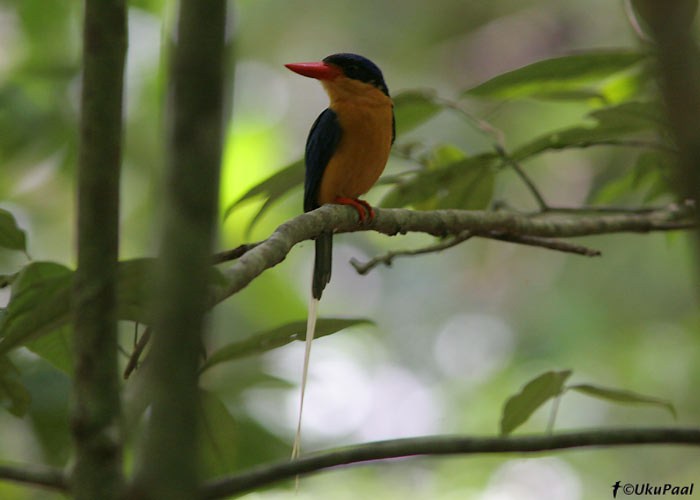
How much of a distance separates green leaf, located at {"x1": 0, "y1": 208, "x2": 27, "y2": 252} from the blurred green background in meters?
0.51

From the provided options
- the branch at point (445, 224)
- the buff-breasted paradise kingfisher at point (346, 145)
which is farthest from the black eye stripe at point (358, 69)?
the branch at point (445, 224)

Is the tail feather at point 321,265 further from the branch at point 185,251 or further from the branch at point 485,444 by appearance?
the branch at point 185,251

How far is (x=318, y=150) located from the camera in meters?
2.84

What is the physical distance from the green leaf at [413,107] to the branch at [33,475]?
1.58 metres

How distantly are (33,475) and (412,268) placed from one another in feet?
30.6

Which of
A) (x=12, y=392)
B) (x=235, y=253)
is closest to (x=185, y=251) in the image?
(x=235, y=253)

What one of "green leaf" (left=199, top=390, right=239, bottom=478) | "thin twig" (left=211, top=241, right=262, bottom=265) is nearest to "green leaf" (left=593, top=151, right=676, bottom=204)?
"thin twig" (left=211, top=241, right=262, bottom=265)

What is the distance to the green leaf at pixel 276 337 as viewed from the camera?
136 centimetres

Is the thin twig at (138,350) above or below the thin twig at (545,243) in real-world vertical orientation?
below

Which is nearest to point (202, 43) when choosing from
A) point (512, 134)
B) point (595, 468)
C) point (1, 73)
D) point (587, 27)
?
point (1, 73)

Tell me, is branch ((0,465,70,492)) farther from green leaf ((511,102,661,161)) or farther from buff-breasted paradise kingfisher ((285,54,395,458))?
buff-breasted paradise kingfisher ((285,54,395,458))

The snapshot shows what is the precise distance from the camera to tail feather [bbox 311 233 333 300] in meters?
2.43

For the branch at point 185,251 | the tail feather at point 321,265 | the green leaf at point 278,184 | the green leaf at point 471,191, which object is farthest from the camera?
the tail feather at point 321,265

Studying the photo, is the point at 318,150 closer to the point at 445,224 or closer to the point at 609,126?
the point at 445,224
